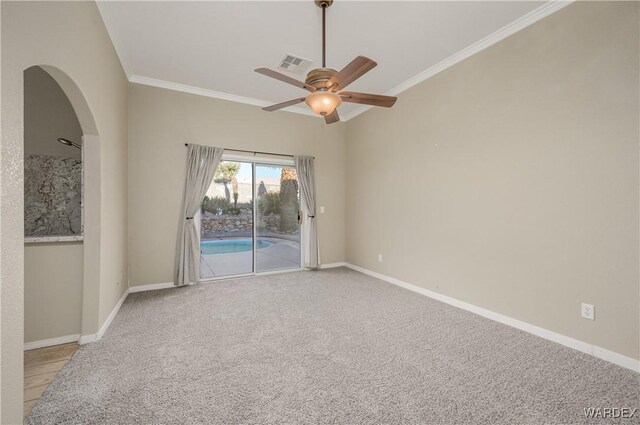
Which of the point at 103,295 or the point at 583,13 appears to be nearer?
A: the point at 583,13

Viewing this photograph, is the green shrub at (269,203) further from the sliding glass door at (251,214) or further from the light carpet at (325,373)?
the light carpet at (325,373)

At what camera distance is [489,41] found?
2.88 meters

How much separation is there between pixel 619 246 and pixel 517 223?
716 millimetres

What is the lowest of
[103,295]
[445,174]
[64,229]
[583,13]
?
[103,295]

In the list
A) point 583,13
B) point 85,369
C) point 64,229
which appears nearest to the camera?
point 85,369

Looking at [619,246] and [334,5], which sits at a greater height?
[334,5]

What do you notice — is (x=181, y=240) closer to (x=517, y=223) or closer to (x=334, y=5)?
(x=334, y=5)

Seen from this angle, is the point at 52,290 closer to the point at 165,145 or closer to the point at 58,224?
the point at 58,224

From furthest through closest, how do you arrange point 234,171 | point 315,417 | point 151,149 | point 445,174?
point 234,171
point 151,149
point 445,174
point 315,417

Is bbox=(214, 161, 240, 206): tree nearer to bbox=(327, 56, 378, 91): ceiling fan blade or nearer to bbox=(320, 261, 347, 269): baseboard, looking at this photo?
bbox=(320, 261, 347, 269): baseboard

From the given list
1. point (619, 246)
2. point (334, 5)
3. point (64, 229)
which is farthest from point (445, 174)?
point (64, 229)

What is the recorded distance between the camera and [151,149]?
153 inches

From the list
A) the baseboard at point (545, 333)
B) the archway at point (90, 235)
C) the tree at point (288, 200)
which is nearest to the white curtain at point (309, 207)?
the tree at point (288, 200)

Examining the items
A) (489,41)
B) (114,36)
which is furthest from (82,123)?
(489,41)
